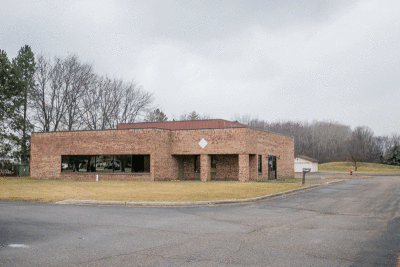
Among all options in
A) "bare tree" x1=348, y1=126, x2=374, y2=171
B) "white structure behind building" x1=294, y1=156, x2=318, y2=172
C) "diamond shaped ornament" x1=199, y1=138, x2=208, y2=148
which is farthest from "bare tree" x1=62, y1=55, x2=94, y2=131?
"bare tree" x1=348, y1=126, x2=374, y2=171

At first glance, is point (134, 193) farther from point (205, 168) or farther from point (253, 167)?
point (253, 167)

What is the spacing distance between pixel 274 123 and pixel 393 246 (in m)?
103

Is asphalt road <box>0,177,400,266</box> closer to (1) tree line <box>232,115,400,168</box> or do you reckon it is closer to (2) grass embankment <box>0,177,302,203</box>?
(2) grass embankment <box>0,177,302,203</box>

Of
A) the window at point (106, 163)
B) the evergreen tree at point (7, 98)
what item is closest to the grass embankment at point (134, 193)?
the window at point (106, 163)

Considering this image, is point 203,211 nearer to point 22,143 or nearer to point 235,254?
point 235,254

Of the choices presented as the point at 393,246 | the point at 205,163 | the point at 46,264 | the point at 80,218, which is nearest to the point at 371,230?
the point at 393,246

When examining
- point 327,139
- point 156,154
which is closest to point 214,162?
point 156,154

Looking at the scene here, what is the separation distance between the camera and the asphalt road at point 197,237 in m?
5.39

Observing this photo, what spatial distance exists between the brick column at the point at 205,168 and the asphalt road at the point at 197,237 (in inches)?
610

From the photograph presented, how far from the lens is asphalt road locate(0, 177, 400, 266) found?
5.39m

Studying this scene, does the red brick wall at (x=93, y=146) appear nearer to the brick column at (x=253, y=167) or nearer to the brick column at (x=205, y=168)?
the brick column at (x=205, y=168)

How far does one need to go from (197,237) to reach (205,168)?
19.9m

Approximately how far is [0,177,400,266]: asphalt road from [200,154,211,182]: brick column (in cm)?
1549

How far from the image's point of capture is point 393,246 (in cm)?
632
